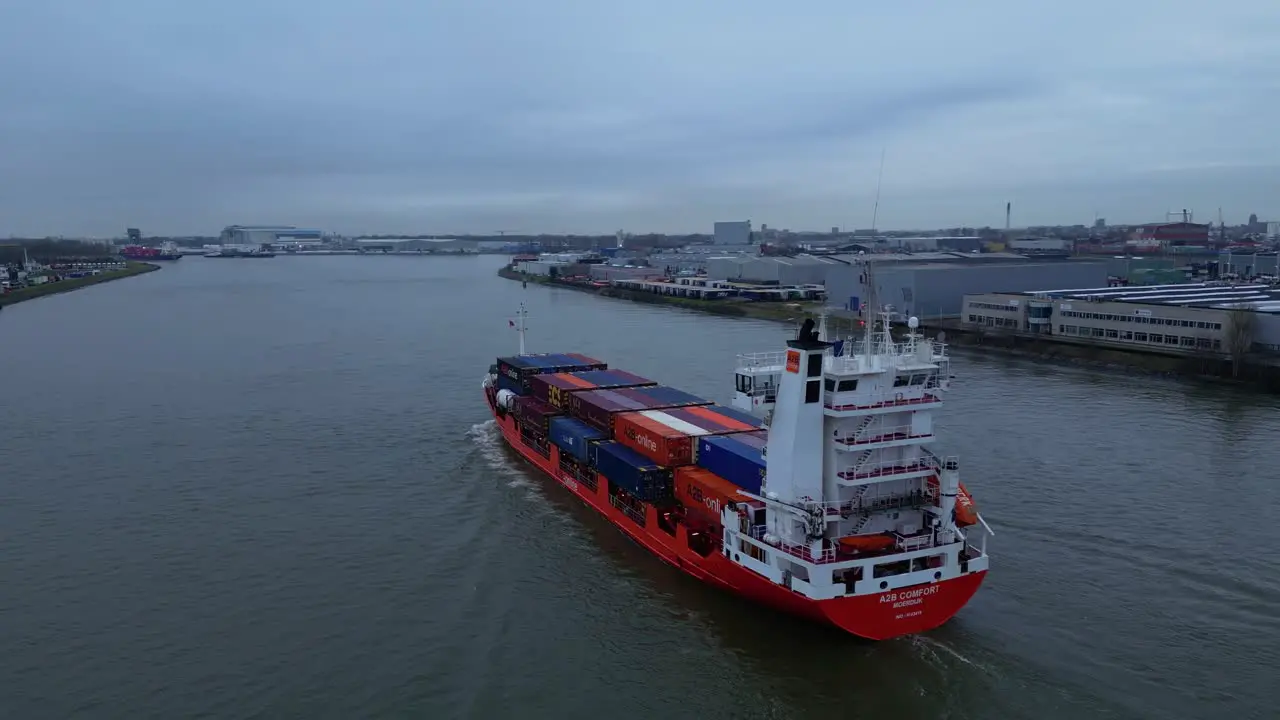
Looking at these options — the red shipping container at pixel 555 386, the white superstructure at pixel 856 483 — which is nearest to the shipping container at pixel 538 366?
the red shipping container at pixel 555 386

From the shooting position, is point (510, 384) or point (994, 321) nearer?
point (510, 384)

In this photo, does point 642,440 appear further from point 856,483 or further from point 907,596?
point 907,596

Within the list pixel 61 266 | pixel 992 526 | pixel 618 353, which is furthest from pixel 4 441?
pixel 61 266

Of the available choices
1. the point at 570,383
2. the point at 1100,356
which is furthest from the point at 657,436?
the point at 1100,356

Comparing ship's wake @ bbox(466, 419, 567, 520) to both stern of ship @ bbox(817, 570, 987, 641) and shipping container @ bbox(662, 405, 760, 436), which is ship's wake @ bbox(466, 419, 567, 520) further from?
stern of ship @ bbox(817, 570, 987, 641)

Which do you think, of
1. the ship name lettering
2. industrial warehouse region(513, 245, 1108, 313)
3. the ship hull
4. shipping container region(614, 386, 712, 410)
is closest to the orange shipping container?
shipping container region(614, 386, 712, 410)

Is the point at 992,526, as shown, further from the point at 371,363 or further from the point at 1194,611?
the point at 371,363
